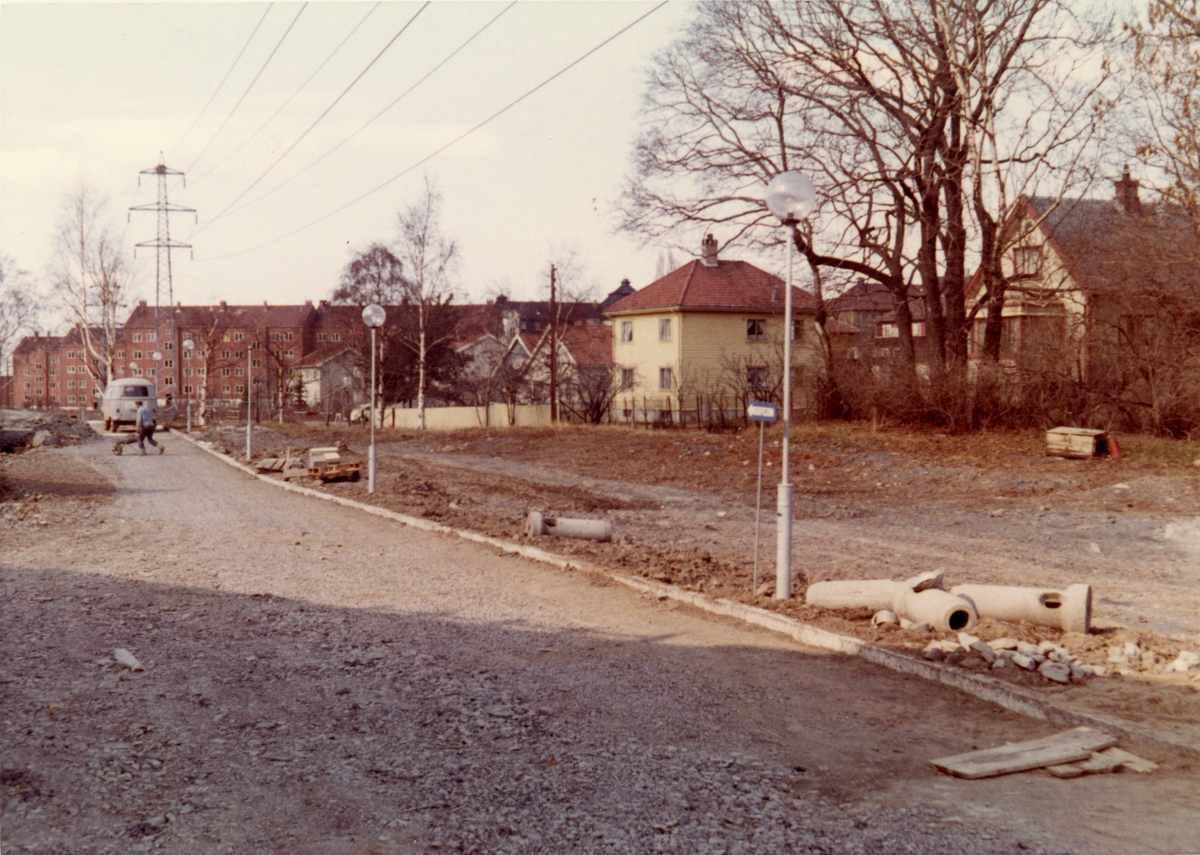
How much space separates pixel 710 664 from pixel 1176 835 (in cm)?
334

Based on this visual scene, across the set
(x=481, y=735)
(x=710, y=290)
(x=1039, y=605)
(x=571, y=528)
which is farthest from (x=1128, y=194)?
(x=710, y=290)

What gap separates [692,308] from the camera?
4875 cm

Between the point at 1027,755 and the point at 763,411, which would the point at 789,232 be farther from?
the point at 1027,755

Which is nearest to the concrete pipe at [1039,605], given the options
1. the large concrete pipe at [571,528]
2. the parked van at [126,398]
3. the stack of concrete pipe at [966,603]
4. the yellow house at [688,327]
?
the stack of concrete pipe at [966,603]

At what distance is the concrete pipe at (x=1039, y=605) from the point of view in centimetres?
770

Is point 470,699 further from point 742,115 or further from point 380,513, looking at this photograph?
point 742,115

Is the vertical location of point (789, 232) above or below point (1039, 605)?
above

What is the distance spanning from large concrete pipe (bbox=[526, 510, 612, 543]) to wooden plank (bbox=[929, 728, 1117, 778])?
762cm

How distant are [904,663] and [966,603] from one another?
0.99 meters

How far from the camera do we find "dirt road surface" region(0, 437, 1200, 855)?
4.40m

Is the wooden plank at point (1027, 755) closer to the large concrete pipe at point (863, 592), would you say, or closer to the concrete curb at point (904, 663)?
the concrete curb at point (904, 663)

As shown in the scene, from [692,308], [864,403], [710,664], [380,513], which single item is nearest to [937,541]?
[710,664]

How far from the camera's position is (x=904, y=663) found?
23.4 feet

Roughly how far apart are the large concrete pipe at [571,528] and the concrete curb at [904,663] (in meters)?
0.79
